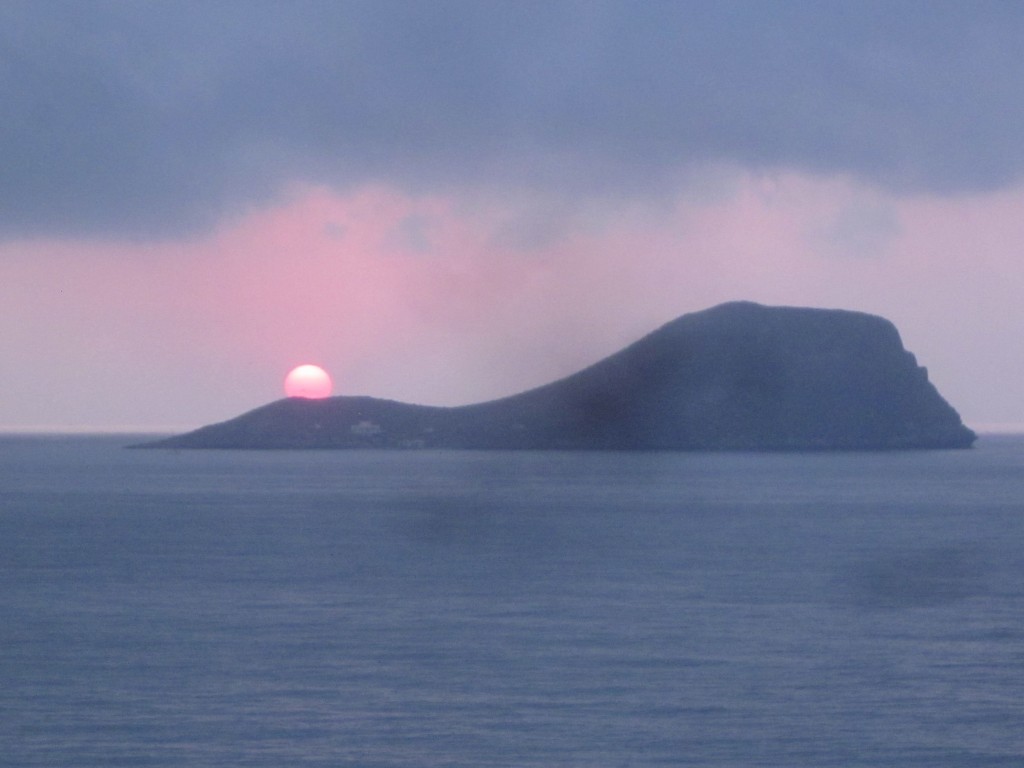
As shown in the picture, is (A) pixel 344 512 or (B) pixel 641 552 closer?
(B) pixel 641 552

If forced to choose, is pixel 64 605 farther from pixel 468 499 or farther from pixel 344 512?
pixel 468 499

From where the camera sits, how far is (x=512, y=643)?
99.7 feet

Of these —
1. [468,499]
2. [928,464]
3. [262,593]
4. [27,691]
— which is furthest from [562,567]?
[928,464]

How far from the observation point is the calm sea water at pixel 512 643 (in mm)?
21484

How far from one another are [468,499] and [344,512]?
67.1 feet

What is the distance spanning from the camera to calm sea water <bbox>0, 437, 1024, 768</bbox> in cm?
2148

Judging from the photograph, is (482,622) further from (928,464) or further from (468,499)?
(928,464)

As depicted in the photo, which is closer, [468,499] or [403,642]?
[403,642]

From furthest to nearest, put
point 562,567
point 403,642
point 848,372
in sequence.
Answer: point 848,372
point 562,567
point 403,642

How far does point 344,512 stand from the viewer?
270 ft

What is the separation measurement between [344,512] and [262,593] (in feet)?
137

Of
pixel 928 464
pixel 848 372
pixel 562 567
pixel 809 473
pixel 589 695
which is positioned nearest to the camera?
pixel 589 695

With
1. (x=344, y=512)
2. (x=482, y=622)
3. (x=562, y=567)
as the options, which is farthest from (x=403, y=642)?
(x=344, y=512)

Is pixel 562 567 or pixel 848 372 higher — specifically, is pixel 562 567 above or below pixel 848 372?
below
